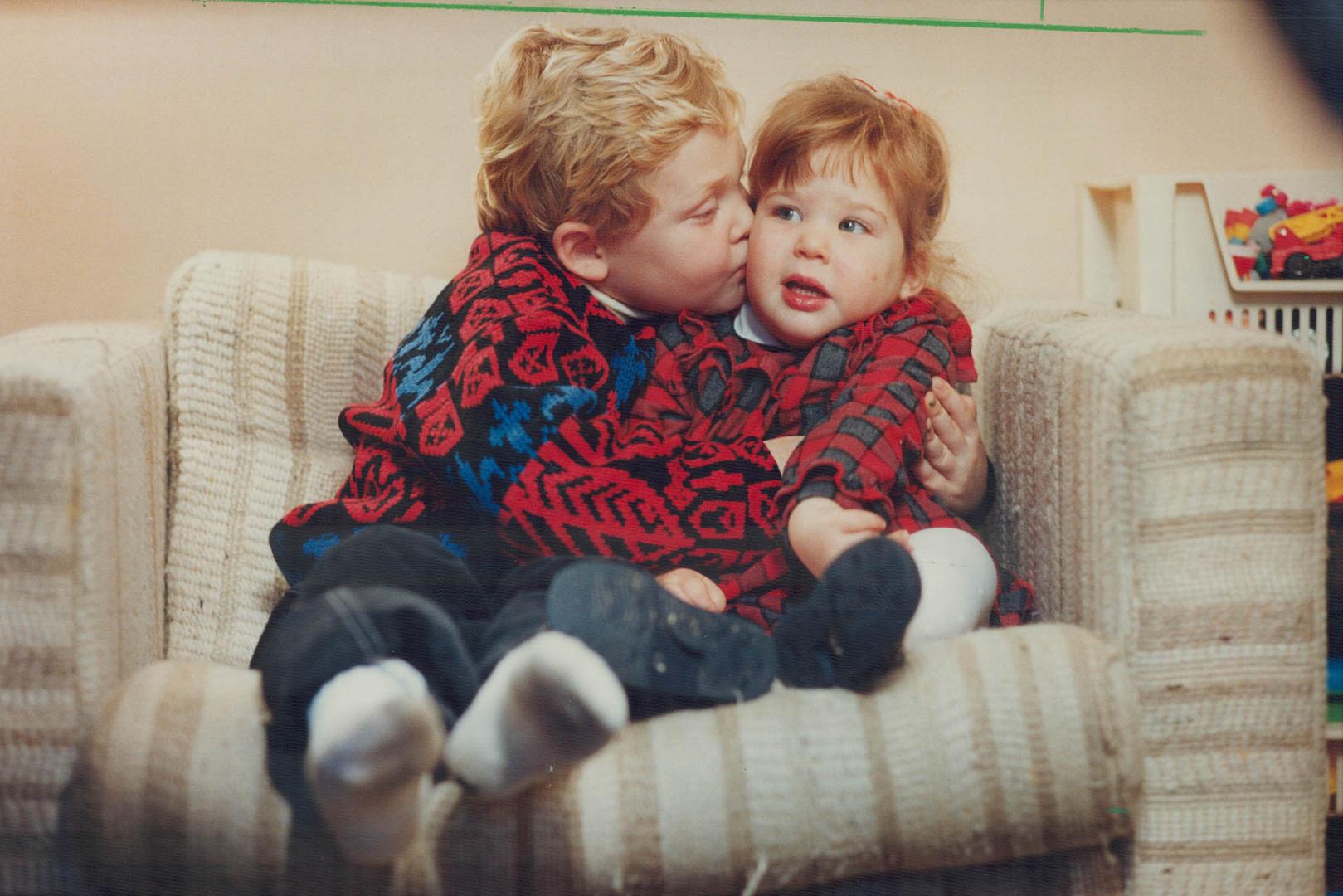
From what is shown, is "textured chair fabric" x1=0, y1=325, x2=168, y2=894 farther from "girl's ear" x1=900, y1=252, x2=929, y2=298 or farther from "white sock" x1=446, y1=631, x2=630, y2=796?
"girl's ear" x1=900, y1=252, x2=929, y2=298

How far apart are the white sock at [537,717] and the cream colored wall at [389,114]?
1.83 ft

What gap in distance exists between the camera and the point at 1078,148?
1.11 metres

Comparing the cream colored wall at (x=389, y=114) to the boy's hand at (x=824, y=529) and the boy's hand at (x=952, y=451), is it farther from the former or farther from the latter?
the boy's hand at (x=824, y=529)

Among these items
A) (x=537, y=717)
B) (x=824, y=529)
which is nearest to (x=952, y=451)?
(x=824, y=529)

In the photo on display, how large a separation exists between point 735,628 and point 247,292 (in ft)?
1.85

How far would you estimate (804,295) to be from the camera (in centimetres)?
91

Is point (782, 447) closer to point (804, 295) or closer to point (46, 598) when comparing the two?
point (804, 295)

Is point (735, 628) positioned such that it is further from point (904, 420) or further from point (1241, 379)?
point (1241, 379)

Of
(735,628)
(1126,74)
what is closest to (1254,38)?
(1126,74)

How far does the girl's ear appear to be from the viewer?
3.12ft

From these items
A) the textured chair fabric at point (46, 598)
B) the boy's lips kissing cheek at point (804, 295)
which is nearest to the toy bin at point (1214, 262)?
the boy's lips kissing cheek at point (804, 295)

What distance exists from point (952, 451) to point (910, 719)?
0.33 m

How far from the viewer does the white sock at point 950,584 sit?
776 millimetres

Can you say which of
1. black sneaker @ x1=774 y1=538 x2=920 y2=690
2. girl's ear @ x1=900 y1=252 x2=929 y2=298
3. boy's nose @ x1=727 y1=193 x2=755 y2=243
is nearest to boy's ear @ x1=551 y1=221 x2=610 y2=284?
boy's nose @ x1=727 y1=193 x2=755 y2=243
